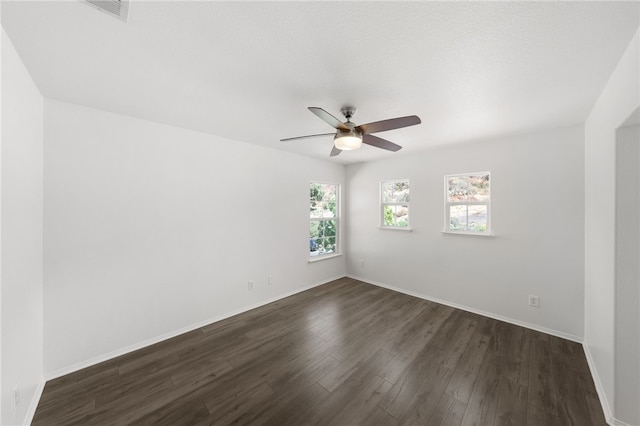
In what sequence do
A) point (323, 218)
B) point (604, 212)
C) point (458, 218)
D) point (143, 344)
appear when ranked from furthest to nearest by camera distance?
point (323, 218), point (458, 218), point (143, 344), point (604, 212)

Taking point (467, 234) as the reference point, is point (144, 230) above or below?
above

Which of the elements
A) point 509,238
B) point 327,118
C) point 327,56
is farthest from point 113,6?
point 509,238

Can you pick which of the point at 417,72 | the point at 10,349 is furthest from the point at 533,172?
the point at 10,349

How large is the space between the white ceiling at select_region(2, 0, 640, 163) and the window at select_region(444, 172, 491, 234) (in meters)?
1.15

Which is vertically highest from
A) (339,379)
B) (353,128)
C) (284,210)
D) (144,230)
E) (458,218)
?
(353,128)

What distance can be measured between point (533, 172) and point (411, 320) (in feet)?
8.02

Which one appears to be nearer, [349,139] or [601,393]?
[601,393]

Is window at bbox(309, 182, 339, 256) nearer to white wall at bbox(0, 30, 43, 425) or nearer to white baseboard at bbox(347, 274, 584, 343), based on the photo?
white baseboard at bbox(347, 274, 584, 343)

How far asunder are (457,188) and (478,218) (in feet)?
1.75

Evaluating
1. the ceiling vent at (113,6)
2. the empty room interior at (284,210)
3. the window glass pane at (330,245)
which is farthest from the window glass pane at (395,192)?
the ceiling vent at (113,6)

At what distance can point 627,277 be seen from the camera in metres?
1.57

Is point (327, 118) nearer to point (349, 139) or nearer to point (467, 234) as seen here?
point (349, 139)

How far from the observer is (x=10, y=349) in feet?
4.75

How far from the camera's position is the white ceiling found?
3.81ft
